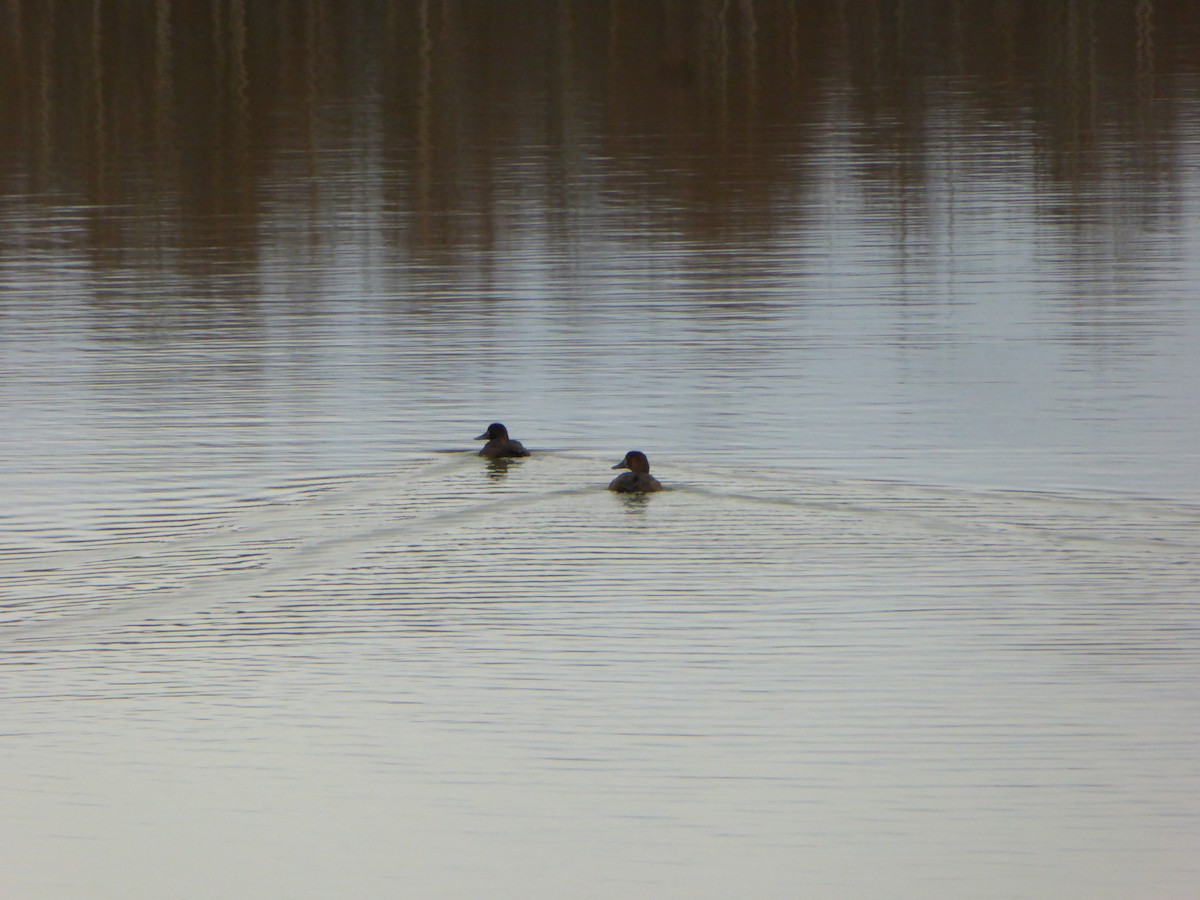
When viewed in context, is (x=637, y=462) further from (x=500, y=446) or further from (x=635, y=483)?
(x=500, y=446)

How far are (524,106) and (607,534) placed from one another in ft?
86.5

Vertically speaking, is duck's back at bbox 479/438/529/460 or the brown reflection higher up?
the brown reflection

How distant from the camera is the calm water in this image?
24.4 feet

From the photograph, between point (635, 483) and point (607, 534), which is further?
point (635, 483)

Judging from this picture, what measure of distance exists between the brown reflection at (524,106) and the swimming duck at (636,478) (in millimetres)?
9577

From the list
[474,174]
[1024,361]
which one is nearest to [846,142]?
[474,174]

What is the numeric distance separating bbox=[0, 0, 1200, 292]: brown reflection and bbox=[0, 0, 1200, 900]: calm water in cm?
26

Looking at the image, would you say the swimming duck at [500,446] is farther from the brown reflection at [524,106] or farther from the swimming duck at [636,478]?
the brown reflection at [524,106]

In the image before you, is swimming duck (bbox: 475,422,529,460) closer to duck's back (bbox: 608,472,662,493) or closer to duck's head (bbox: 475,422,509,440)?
duck's head (bbox: 475,422,509,440)

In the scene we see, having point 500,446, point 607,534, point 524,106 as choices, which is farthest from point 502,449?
point 524,106

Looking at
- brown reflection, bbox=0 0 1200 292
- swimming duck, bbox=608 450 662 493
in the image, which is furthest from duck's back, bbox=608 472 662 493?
brown reflection, bbox=0 0 1200 292

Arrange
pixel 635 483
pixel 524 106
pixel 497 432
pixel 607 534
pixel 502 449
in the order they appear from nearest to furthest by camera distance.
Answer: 1. pixel 607 534
2. pixel 635 483
3. pixel 502 449
4. pixel 497 432
5. pixel 524 106

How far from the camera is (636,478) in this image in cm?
1176

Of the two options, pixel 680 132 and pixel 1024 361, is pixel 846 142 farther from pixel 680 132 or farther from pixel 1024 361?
pixel 1024 361
